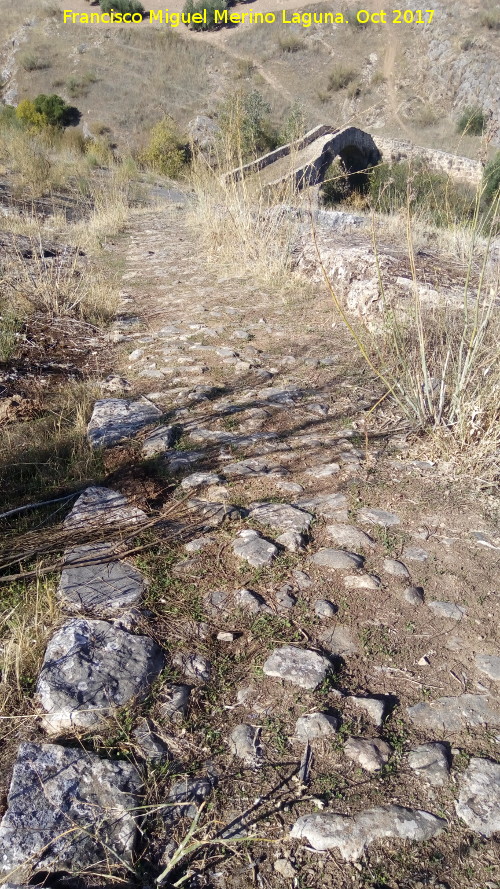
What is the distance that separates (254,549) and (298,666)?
506 millimetres

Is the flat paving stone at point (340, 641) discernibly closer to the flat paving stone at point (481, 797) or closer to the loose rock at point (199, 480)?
the flat paving stone at point (481, 797)

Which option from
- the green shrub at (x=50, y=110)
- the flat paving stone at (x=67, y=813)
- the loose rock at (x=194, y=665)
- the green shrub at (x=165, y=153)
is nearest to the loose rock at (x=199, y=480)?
the loose rock at (x=194, y=665)

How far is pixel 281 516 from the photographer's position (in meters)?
2.20

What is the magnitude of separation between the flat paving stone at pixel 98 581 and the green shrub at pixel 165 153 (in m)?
18.4

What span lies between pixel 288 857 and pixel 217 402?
224 centimetres

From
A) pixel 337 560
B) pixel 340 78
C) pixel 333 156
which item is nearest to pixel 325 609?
pixel 337 560

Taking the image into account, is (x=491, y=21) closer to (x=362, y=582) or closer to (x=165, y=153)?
(x=165, y=153)

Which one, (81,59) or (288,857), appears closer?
(288,857)

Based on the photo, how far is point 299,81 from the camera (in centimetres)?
3591

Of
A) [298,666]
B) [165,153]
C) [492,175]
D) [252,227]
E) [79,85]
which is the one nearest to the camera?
[298,666]

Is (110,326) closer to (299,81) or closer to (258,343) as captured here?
(258,343)

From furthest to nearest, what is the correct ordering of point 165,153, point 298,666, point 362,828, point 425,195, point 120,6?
point 120,6
point 165,153
point 425,195
point 298,666
point 362,828

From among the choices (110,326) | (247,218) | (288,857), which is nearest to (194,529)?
(288,857)

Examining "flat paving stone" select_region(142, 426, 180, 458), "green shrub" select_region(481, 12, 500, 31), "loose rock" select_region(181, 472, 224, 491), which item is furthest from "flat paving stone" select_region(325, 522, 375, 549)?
"green shrub" select_region(481, 12, 500, 31)
